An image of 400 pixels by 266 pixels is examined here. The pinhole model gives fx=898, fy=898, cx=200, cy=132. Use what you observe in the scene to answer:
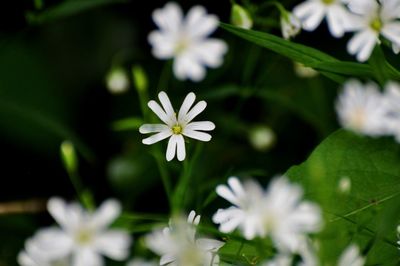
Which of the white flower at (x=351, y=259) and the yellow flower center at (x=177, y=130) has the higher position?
the yellow flower center at (x=177, y=130)

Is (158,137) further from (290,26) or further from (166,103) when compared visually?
(290,26)

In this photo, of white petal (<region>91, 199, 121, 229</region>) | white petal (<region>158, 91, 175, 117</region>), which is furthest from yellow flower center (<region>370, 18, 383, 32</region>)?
white petal (<region>91, 199, 121, 229</region>)

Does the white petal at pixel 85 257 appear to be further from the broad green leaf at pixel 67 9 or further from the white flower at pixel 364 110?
the broad green leaf at pixel 67 9

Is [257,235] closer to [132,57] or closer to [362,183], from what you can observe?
[362,183]

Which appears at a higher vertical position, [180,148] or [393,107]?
[180,148]

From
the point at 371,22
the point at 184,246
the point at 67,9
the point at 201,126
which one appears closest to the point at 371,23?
the point at 371,22

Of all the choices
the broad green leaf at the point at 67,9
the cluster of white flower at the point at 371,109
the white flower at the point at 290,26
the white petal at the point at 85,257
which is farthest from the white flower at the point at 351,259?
the broad green leaf at the point at 67,9
